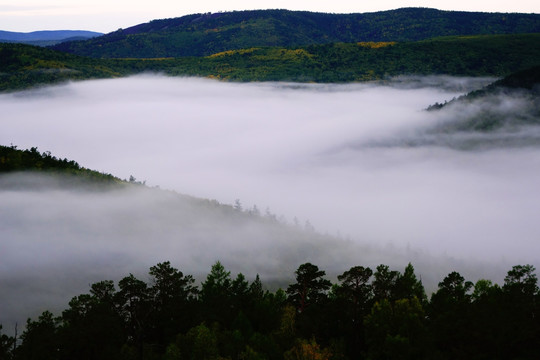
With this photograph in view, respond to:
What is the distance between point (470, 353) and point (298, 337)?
53.9 feet

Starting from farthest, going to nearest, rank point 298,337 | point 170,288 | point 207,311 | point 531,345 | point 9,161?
1. point 9,161
2. point 170,288
3. point 207,311
4. point 298,337
5. point 531,345

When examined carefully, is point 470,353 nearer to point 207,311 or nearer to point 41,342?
point 207,311

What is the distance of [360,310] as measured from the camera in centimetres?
6119

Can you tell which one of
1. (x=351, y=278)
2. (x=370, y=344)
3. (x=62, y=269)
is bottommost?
(x=62, y=269)

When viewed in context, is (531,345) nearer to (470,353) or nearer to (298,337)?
(470,353)

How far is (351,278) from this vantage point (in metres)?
62.8

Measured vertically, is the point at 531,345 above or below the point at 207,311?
above

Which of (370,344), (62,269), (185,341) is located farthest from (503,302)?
(62,269)

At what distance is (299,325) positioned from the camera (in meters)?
57.3

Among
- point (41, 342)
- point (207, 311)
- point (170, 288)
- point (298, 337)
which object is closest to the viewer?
point (41, 342)

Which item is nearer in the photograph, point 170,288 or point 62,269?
point 170,288

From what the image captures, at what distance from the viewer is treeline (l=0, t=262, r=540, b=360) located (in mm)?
45656

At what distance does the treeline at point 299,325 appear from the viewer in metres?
45.7

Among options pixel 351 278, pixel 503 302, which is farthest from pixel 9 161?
pixel 503 302
